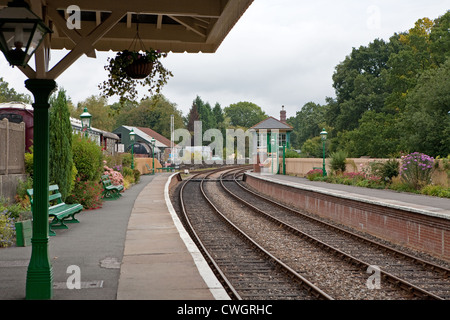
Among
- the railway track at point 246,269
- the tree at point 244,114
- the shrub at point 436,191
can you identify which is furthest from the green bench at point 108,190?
the tree at point 244,114

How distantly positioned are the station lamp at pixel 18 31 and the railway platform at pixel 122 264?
2829mm

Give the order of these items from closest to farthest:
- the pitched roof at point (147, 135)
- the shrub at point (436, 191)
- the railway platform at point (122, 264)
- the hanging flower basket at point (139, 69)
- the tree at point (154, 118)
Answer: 1. the railway platform at point (122, 264)
2. the hanging flower basket at point (139, 69)
3. the shrub at point (436, 191)
4. the pitched roof at point (147, 135)
5. the tree at point (154, 118)

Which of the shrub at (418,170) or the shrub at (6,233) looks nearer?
the shrub at (6,233)

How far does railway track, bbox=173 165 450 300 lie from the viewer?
7484 millimetres

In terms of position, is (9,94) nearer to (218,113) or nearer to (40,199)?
(218,113)

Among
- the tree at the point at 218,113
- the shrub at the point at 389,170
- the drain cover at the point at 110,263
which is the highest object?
the tree at the point at 218,113

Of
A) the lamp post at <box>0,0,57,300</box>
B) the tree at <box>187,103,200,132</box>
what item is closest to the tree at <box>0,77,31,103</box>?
the tree at <box>187,103,200,132</box>

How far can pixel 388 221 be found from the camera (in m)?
12.2

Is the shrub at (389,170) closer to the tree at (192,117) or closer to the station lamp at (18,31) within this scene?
the station lamp at (18,31)

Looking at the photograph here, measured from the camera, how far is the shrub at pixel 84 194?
618 inches

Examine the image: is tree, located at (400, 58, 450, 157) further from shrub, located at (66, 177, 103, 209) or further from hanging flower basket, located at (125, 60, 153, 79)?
hanging flower basket, located at (125, 60, 153, 79)

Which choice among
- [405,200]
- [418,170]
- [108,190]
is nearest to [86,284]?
[405,200]

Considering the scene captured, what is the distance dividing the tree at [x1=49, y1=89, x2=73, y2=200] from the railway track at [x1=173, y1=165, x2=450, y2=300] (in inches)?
157
